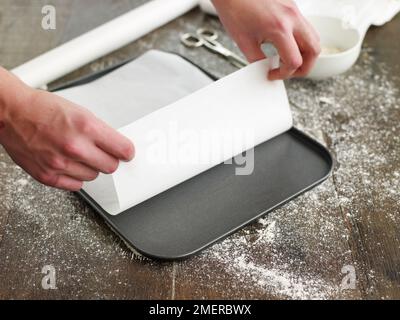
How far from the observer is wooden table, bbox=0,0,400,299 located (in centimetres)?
85

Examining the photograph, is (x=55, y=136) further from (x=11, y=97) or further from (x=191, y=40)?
(x=191, y=40)

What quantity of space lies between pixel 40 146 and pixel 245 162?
364mm

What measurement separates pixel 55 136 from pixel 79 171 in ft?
0.22

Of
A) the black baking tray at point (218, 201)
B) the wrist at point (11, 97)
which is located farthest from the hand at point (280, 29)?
the wrist at point (11, 97)

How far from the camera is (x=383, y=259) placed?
89cm

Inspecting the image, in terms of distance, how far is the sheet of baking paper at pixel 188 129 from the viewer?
2.93ft

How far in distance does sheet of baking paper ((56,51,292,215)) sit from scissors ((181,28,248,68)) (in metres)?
0.23

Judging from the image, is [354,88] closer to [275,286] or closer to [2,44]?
[275,286]

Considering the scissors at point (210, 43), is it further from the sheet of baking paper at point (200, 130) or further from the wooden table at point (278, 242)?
the sheet of baking paper at point (200, 130)

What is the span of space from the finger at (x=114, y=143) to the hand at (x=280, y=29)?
29cm

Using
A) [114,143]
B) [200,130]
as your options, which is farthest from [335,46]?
[114,143]

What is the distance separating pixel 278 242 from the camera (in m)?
0.91

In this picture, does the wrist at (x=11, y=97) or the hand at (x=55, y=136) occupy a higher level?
the wrist at (x=11, y=97)

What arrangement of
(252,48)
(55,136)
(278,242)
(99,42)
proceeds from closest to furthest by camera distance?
1. (55,136)
2. (278,242)
3. (252,48)
4. (99,42)
